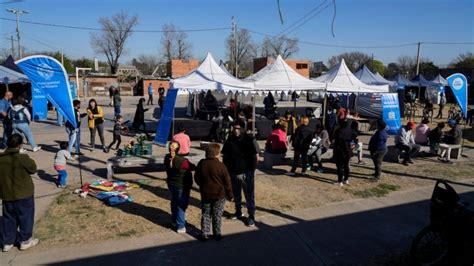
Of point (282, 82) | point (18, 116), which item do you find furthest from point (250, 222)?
point (282, 82)

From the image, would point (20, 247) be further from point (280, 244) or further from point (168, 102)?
point (168, 102)

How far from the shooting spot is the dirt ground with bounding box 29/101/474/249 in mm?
5930

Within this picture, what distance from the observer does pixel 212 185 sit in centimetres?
533

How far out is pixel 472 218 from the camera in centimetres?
440

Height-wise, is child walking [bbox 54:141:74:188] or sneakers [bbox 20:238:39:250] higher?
child walking [bbox 54:141:74:188]

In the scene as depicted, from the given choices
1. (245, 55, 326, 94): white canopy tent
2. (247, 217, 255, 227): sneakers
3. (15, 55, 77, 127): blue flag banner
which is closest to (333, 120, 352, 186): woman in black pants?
(247, 217, 255, 227): sneakers

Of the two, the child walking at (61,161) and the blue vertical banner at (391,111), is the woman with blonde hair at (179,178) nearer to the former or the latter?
the child walking at (61,161)

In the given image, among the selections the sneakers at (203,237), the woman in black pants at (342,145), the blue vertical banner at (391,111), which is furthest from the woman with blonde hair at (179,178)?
the blue vertical banner at (391,111)

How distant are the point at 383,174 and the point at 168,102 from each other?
24.2 feet

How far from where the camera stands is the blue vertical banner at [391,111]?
53.9 ft

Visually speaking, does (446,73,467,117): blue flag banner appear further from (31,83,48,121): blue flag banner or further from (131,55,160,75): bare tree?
(131,55,160,75): bare tree

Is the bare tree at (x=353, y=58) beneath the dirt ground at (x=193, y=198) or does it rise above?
above

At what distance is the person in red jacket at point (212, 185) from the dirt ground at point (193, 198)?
74 centimetres

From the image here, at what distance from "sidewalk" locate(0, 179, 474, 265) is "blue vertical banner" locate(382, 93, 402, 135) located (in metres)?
10.2
